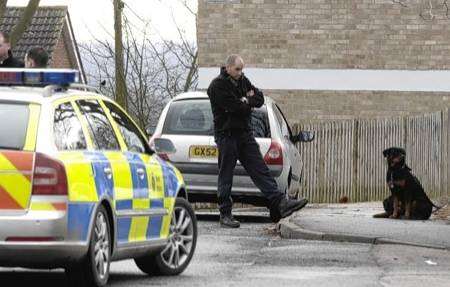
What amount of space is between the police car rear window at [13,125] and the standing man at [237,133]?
6222 mm

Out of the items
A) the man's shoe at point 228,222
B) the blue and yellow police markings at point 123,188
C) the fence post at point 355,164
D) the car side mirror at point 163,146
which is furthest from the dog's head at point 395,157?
the fence post at point 355,164

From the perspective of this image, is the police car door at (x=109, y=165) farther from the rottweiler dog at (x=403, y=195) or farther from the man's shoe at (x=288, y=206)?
the rottweiler dog at (x=403, y=195)

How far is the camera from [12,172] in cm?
902

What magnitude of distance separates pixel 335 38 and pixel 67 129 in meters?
19.7

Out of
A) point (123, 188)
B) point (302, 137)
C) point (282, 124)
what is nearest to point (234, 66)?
point (282, 124)

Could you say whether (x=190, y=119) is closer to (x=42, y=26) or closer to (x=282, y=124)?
(x=282, y=124)

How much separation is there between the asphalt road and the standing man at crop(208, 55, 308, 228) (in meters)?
0.58

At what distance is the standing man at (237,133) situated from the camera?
612 inches

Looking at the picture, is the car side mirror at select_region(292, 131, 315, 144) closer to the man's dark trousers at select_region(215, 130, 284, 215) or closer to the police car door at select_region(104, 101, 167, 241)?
the man's dark trousers at select_region(215, 130, 284, 215)

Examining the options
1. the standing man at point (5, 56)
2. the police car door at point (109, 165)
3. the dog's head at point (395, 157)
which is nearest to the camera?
the police car door at point (109, 165)

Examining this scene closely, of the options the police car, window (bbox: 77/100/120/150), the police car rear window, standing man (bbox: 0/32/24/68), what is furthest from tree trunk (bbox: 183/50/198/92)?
the police car rear window

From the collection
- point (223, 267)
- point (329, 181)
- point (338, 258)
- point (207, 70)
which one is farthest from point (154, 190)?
point (207, 70)

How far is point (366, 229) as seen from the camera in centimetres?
1570

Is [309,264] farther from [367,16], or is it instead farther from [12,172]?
[367,16]
